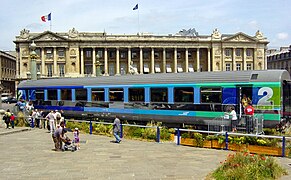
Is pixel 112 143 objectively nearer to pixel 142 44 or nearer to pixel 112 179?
pixel 112 179

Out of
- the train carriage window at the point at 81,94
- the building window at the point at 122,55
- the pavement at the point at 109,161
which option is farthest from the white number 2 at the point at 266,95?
the building window at the point at 122,55

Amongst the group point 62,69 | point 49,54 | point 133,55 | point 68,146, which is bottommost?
point 68,146

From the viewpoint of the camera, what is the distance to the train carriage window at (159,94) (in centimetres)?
2148

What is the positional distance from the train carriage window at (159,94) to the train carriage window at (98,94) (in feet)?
14.9

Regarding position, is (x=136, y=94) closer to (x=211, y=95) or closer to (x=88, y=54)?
(x=211, y=95)

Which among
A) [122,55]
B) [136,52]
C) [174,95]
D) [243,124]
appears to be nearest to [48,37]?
[122,55]

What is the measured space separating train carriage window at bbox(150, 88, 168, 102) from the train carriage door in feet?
15.9

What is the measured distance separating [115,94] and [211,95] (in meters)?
7.64

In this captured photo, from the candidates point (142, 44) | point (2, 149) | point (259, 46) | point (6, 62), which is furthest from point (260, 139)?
point (6, 62)

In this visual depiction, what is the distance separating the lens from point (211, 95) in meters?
19.4

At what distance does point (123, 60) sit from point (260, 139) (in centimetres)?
8072

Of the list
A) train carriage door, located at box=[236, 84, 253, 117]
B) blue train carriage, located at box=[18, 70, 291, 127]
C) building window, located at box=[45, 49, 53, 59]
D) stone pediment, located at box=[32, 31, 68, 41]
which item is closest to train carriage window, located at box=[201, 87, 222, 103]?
blue train carriage, located at box=[18, 70, 291, 127]

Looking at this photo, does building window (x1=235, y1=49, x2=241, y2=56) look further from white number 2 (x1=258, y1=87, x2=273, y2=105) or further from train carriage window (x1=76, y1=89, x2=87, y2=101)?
white number 2 (x1=258, y1=87, x2=273, y2=105)

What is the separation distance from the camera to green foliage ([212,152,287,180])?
9.29 m
